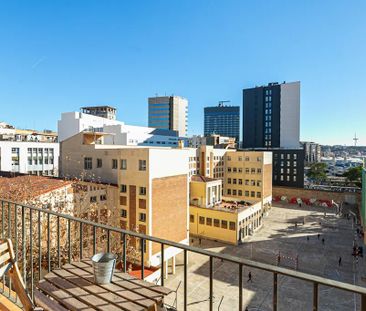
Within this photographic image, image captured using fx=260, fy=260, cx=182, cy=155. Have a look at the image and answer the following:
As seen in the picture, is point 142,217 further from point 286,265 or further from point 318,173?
point 318,173

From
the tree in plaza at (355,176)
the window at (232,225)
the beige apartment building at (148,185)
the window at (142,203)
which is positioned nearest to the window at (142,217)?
the beige apartment building at (148,185)

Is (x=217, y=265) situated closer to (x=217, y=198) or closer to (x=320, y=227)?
(x=217, y=198)

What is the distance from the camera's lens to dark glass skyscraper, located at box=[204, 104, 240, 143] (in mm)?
181750

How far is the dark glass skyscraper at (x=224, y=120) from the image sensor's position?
181750mm

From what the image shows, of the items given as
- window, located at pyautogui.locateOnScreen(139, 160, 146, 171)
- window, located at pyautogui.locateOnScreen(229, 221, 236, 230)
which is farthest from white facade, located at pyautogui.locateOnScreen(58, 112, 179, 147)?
window, located at pyautogui.locateOnScreen(139, 160, 146, 171)

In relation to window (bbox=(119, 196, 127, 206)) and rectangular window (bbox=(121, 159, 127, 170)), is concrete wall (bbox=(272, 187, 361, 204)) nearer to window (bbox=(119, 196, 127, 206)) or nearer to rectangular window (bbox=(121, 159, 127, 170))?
window (bbox=(119, 196, 127, 206))

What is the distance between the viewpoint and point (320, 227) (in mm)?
41969

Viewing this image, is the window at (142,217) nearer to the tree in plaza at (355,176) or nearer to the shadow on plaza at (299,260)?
the shadow on plaza at (299,260)

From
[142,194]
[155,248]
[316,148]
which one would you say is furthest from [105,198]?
[316,148]

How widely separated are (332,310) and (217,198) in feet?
75.2

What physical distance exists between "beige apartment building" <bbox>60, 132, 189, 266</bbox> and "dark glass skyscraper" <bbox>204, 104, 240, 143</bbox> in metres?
154

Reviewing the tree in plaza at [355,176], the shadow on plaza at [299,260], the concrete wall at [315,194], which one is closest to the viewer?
the shadow on plaza at [299,260]

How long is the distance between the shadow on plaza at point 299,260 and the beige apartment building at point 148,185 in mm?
5389

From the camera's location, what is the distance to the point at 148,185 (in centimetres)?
2412
